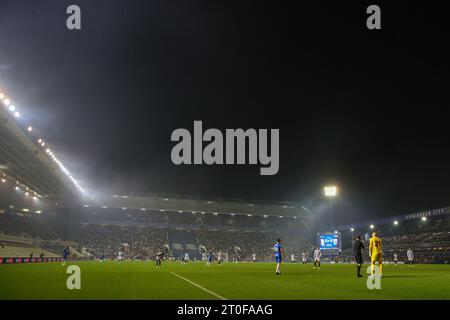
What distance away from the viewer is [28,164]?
50.4m

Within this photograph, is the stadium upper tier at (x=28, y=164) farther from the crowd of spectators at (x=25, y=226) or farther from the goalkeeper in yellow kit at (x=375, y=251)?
the goalkeeper in yellow kit at (x=375, y=251)

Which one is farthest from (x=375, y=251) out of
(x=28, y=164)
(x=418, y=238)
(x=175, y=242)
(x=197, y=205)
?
(x=197, y=205)

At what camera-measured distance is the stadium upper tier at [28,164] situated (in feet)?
125

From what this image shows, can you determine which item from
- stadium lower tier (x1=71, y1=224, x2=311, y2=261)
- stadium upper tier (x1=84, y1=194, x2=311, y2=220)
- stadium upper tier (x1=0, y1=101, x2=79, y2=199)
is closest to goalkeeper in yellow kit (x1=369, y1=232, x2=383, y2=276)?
stadium upper tier (x1=0, y1=101, x2=79, y2=199)

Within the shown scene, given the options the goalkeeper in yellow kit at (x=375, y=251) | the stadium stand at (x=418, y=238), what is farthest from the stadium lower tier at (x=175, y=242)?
the goalkeeper in yellow kit at (x=375, y=251)

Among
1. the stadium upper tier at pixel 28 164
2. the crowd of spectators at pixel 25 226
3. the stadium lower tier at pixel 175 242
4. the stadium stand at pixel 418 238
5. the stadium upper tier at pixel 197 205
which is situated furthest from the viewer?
the stadium upper tier at pixel 197 205

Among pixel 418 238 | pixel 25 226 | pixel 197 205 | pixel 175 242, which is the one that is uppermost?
pixel 197 205

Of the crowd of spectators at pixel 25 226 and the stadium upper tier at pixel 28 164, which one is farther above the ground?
the stadium upper tier at pixel 28 164

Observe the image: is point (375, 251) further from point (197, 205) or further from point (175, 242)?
point (197, 205)

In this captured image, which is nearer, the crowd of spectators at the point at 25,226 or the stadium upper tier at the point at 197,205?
the crowd of spectators at the point at 25,226

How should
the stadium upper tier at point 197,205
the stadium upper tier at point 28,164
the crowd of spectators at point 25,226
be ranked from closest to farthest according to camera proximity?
1. the stadium upper tier at point 28,164
2. the crowd of spectators at point 25,226
3. the stadium upper tier at point 197,205

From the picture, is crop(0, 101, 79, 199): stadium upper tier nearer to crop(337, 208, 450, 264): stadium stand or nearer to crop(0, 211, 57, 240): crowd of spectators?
crop(0, 211, 57, 240): crowd of spectators

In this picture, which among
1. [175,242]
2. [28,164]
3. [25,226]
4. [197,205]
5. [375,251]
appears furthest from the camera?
[197,205]

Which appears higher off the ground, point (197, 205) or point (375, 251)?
point (197, 205)
